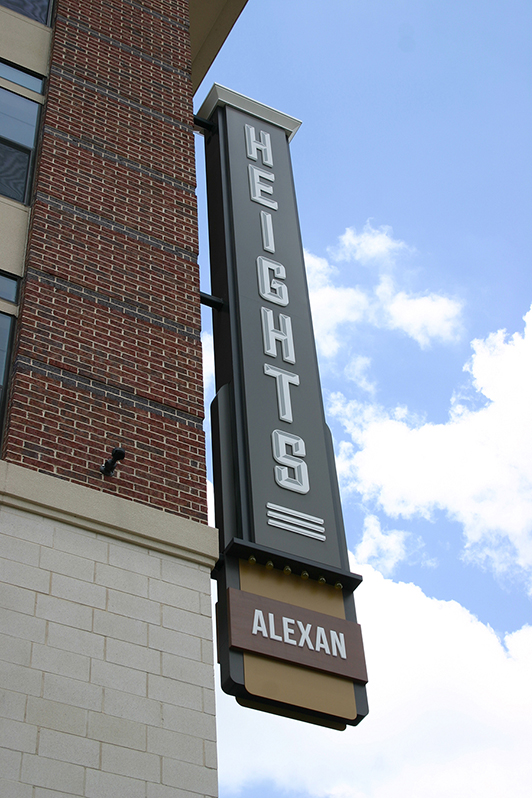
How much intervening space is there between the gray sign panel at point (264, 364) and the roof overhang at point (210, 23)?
5105mm

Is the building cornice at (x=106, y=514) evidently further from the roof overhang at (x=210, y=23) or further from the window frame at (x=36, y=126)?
the roof overhang at (x=210, y=23)

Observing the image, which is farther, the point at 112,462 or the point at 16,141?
the point at 16,141

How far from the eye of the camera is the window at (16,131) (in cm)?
1291

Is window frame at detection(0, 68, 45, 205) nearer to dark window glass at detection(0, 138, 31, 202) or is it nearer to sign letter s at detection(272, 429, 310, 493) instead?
dark window glass at detection(0, 138, 31, 202)

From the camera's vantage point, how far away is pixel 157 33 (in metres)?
16.5

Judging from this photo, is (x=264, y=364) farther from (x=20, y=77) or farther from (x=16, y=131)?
(x=20, y=77)

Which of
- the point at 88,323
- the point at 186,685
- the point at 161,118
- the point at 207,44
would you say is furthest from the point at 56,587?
the point at 207,44

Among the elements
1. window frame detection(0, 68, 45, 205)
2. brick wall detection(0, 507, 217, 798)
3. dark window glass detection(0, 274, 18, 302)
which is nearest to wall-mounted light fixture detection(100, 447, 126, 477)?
brick wall detection(0, 507, 217, 798)

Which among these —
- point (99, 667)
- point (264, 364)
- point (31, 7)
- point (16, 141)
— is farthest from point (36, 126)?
point (99, 667)

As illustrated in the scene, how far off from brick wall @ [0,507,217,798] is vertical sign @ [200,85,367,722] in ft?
2.69

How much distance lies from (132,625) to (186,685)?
0.76 meters

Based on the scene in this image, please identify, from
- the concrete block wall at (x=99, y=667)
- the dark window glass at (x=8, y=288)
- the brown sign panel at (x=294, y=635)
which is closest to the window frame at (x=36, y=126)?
the dark window glass at (x=8, y=288)

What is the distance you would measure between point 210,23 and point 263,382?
11.3m

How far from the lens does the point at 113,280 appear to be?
12.3 meters
